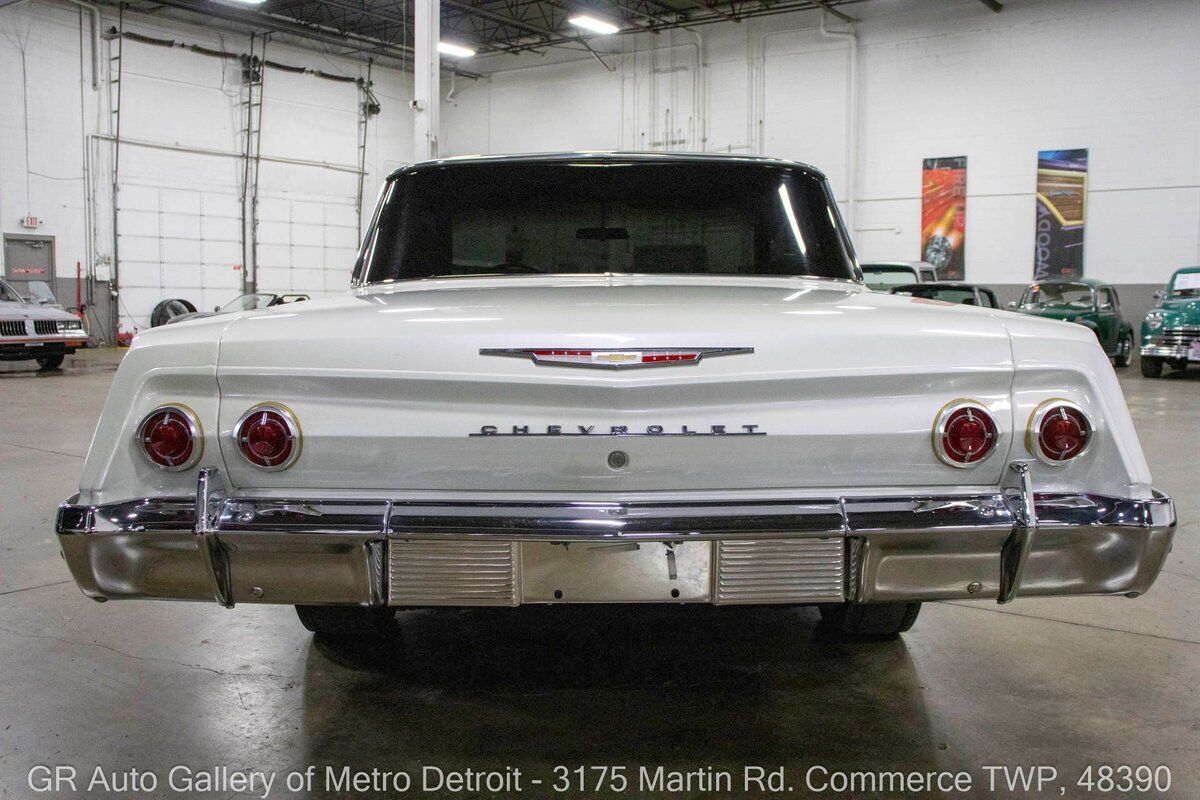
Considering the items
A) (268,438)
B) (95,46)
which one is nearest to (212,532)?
(268,438)

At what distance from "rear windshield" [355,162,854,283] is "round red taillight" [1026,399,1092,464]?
114 cm

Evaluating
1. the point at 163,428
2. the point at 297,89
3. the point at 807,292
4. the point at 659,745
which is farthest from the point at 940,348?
the point at 297,89

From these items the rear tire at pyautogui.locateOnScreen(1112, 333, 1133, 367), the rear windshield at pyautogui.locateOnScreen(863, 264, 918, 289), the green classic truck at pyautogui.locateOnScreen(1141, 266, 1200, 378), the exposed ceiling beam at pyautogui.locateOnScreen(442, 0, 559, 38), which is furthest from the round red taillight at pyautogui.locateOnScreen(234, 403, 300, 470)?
the exposed ceiling beam at pyautogui.locateOnScreen(442, 0, 559, 38)

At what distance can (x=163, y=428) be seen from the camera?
2143 mm

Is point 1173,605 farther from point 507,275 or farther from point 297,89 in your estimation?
point 297,89

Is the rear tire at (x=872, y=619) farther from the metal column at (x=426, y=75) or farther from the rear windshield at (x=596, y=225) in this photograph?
the metal column at (x=426, y=75)

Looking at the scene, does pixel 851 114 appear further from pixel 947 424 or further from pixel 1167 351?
pixel 947 424

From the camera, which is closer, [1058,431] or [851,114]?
[1058,431]

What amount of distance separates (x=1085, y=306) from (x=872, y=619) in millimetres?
14008

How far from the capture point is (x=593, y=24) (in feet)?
65.8

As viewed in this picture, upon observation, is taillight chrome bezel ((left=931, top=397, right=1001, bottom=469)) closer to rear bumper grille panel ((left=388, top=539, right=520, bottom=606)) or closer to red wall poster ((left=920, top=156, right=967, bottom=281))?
rear bumper grille panel ((left=388, top=539, right=520, bottom=606))

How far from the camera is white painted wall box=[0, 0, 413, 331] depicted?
18.8 meters

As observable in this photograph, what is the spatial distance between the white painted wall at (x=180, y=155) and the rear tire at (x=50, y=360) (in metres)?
4.87

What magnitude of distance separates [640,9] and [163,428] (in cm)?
2086
